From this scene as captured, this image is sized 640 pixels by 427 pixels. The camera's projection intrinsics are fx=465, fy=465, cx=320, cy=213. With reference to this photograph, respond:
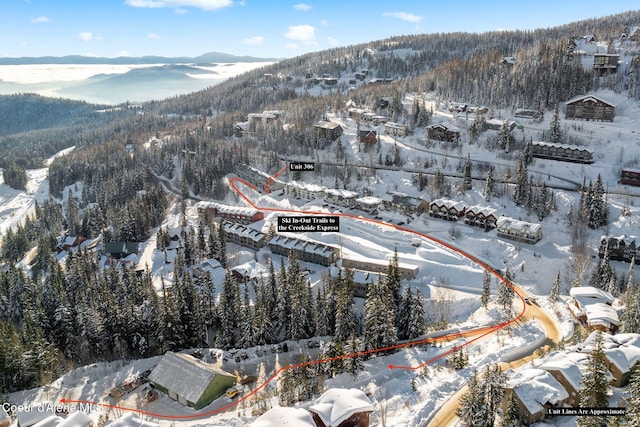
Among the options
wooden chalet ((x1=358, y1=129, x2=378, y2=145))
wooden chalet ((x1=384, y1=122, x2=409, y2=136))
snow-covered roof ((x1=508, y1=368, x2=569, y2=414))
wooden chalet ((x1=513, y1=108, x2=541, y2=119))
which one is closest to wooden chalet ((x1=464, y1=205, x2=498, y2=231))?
wooden chalet ((x1=358, y1=129, x2=378, y2=145))

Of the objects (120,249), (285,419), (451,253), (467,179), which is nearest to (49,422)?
(285,419)

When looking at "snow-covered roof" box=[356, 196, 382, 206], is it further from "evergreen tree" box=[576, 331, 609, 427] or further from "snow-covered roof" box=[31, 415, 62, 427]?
"snow-covered roof" box=[31, 415, 62, 427]

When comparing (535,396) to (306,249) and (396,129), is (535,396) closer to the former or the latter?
(306,249)

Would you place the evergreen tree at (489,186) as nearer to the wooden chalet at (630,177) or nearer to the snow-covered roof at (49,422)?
the wooden chalet at (630,177)

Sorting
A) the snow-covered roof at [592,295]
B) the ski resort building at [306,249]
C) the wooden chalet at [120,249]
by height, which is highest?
the snow-covered roof at [592,295]

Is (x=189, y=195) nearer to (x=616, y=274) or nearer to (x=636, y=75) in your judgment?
(x=616, y=274)

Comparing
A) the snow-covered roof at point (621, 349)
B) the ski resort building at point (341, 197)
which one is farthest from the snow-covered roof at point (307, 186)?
the snow-covered roof at point (621, 349)
